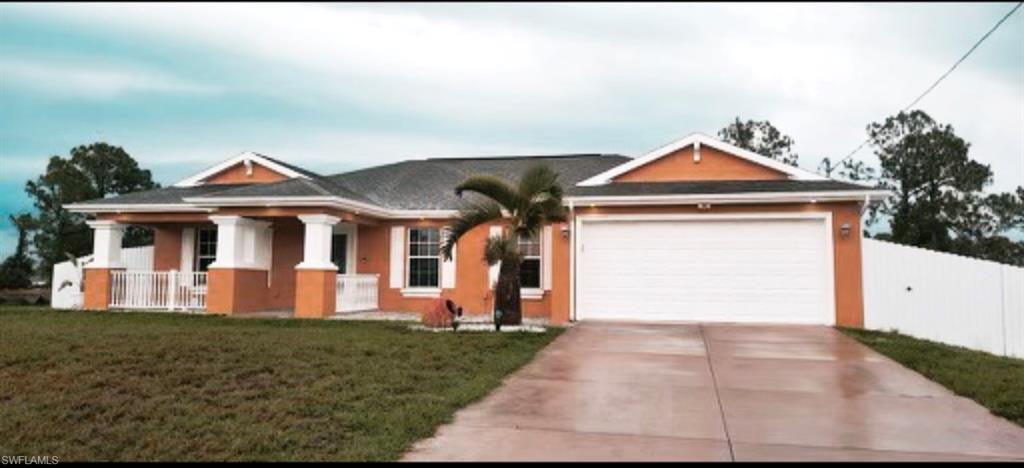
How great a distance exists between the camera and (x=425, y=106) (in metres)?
9.09

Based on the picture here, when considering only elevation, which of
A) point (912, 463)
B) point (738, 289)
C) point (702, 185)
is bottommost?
point (912, 463)

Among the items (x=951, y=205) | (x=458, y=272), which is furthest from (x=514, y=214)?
(x=951, y=205)

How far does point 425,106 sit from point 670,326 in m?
7.17

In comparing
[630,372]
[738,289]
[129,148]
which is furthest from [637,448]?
[129,148]

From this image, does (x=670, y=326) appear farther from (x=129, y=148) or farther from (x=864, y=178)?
(x=129, y=148)

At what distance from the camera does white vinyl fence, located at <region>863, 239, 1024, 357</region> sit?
12938 millimetres

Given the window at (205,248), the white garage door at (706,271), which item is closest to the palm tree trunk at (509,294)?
→ the white garage door at (706,271)

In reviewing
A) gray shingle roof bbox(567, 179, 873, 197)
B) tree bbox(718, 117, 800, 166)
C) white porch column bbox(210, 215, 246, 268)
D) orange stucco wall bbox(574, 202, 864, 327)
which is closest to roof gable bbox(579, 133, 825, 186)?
gray shingle roof bbox(567, 179, 873, 197)

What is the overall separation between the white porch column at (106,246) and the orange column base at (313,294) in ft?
19.3

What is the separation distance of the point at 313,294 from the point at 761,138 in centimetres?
2683

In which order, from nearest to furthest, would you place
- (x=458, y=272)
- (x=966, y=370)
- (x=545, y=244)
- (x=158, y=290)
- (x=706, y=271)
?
(x=966, y=370)
(x=706, y=271)
(x=545, y=244)
(x=458, y=272)
(x=158, y=290)

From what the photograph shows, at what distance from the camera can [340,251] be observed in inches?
730

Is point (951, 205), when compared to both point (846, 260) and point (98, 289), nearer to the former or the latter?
point (846, 260)

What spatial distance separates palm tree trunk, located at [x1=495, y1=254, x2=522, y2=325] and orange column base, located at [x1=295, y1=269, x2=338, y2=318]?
471 centimetres
